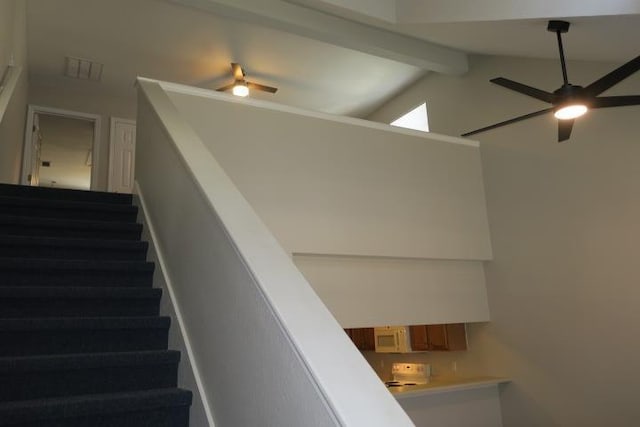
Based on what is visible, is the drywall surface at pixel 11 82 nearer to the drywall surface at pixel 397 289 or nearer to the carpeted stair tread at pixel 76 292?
the carpeted stair tread at pixel 76 292

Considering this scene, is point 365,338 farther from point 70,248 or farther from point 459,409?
point 70,248

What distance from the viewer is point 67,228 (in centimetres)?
309

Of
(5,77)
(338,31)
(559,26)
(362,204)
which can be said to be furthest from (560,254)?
(5,77)

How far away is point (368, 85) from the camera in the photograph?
6621 millimetres

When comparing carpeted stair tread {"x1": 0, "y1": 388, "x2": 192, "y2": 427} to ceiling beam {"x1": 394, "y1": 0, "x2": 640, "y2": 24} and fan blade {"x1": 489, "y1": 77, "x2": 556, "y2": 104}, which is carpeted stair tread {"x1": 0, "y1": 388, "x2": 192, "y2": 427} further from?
ceiling beam {"x1": 394, "y1": 0, "x2": 640, "y2": 24}

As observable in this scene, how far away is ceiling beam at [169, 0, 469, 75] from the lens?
14.5ft

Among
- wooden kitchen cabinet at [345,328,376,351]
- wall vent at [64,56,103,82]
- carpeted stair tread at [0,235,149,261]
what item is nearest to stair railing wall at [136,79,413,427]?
carpeted stair tread at [0,235,149,261]

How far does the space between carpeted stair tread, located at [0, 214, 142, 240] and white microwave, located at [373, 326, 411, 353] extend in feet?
12.2

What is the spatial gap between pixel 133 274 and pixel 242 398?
154cm

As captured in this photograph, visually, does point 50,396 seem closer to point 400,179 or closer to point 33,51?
point 400,179

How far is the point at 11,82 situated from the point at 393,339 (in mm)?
5010

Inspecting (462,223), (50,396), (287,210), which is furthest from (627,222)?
(50,396)

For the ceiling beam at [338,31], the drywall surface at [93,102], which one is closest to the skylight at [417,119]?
the ceiling beam at [338,31]

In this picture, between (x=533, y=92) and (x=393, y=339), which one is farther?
(x=393, y=339)
